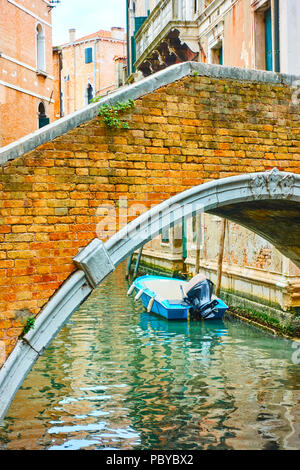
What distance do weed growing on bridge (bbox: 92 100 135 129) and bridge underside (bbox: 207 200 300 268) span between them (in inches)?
75.2

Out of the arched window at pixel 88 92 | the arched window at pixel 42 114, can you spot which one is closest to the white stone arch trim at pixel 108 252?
the arched window at pixel 42 114

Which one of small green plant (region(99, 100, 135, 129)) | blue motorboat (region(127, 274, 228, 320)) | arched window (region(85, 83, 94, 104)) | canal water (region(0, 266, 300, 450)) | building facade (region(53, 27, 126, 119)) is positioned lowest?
canal water (region(0, 266, 300, 450))

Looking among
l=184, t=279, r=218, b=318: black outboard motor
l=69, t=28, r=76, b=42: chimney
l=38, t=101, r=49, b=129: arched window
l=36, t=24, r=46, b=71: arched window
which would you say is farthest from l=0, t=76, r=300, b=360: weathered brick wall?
l=69, t=28, r=76, b=42: chimney

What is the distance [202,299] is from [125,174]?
6.20m

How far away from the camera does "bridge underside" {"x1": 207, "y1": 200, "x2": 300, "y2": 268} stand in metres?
6.12

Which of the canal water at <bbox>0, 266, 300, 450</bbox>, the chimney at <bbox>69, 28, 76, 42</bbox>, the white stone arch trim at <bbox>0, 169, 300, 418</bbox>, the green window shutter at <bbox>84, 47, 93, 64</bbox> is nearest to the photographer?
the white stone arch trim at <bbox>0, 169, 300, 418</bbox>

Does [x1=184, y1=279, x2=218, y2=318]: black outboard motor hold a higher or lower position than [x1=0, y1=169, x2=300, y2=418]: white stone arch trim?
lower

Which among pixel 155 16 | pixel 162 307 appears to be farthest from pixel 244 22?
pixel 162 307

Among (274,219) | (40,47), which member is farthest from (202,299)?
(40,47)

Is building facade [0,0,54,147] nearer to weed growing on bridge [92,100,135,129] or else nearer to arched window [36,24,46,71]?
arched window [36,24,46,71]

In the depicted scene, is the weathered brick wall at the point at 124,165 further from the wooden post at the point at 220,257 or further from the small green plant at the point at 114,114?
the wooden post at the point at 220,257

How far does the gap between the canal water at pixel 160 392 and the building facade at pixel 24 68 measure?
4.91m

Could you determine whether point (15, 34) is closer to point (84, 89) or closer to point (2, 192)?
point (2, 192)

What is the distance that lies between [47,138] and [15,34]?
9425 millimetres
